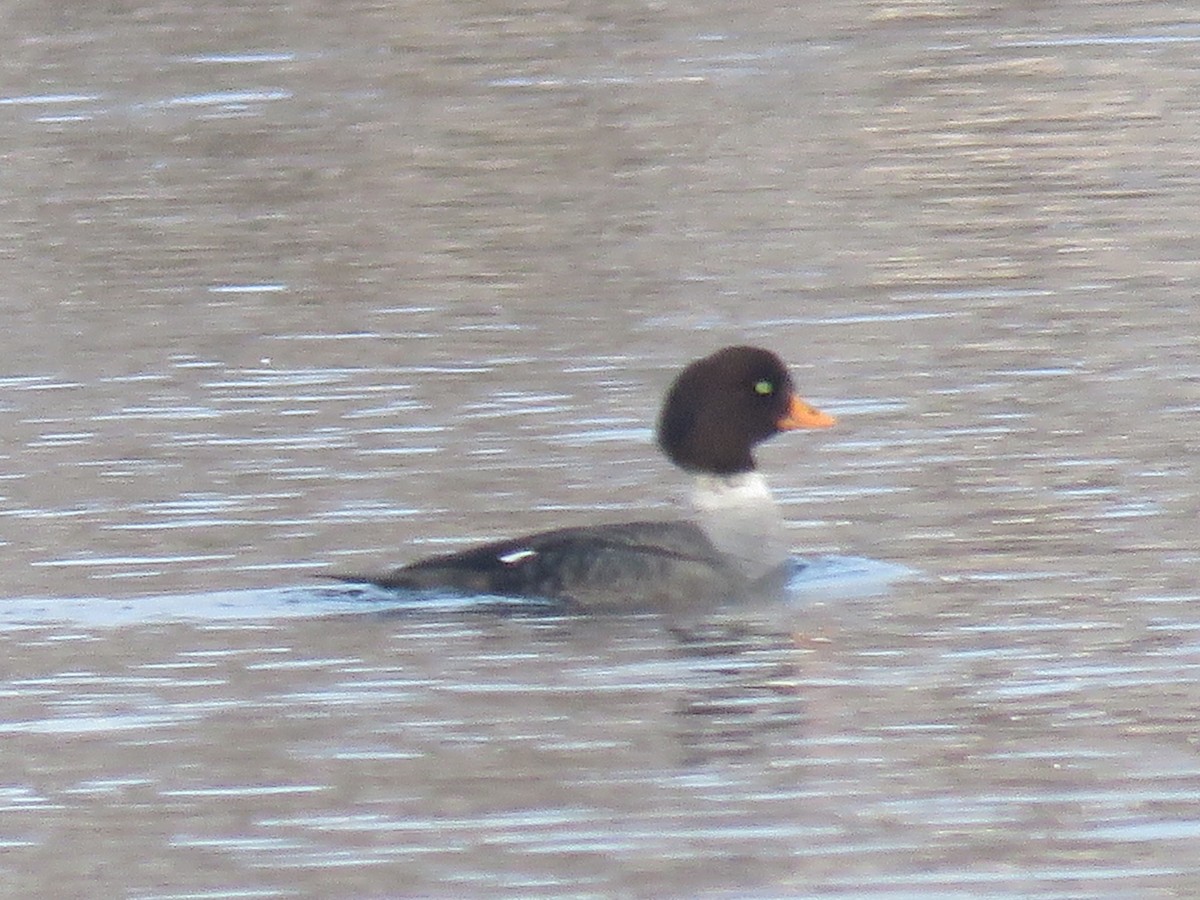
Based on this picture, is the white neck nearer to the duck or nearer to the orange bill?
the duck

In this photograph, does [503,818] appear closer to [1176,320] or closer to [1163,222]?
[1176,320]

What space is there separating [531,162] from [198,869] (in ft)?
48.8

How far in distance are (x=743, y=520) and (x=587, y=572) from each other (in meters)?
0.90

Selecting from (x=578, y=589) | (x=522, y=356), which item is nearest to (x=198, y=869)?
(x=578, y=589)

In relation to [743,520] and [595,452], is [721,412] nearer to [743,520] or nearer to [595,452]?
[743,520]

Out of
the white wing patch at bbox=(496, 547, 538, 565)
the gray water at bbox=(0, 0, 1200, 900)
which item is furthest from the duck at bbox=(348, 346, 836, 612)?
the gray water at bbox=(0, 0, 1200, 900)

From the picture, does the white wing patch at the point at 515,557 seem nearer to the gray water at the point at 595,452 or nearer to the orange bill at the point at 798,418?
the gray water at the point at 595,452

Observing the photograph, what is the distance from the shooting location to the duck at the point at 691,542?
12.2 m

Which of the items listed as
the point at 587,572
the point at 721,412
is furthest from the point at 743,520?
the point at 587,572

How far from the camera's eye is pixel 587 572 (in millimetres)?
12289

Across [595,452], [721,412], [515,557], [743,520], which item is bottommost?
[595,452]

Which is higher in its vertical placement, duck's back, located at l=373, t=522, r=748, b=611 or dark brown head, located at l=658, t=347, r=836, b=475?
dark brown head, located at l=658, t=347, r=836, b=475

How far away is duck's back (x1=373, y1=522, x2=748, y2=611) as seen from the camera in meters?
12.2

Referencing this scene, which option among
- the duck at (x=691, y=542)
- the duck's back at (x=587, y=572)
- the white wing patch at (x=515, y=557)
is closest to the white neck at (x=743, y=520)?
the duck at (x=691, y=542)
